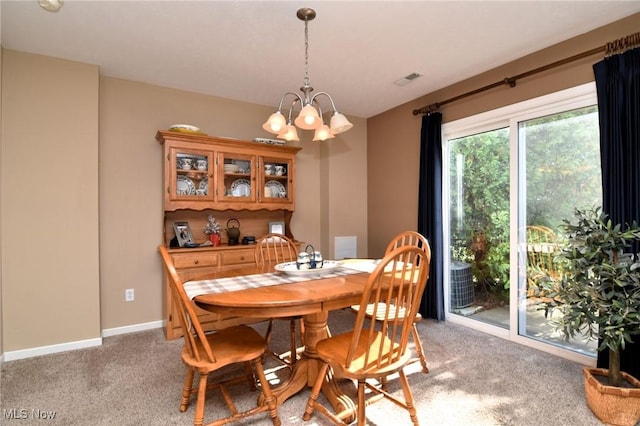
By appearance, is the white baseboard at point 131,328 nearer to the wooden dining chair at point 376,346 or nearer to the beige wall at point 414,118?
the wooden dining chair at point 376,346

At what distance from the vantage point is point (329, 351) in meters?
1.61

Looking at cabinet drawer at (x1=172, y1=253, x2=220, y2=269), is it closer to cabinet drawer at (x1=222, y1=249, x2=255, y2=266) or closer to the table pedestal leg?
cabinet drawer at (x1=222, y1=249, x2=255, y2=266)

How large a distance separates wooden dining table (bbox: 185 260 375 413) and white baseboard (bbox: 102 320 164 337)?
1.56m

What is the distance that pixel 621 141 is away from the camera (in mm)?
2105

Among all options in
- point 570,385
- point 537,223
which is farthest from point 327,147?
point 570,385

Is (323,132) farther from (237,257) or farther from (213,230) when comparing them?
(213,230)

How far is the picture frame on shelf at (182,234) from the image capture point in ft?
10.3

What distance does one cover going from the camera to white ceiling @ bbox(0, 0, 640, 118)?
6.77ft

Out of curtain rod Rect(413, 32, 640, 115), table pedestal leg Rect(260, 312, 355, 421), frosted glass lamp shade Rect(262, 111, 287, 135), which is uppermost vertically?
curtain rod Rect(413, 32, 640, 115)

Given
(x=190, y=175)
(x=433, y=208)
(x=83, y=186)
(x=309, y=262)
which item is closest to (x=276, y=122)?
(x=309, y=262)

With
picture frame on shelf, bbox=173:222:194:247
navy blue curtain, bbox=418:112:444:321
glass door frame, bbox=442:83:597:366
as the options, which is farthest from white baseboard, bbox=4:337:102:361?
glass door frame, bbox=442:83:597:366

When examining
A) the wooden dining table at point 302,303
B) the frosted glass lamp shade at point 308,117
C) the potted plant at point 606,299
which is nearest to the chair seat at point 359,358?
the wooden dining table at point 302,303

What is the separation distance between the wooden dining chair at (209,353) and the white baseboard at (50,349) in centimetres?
147

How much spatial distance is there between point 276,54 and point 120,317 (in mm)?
2799
